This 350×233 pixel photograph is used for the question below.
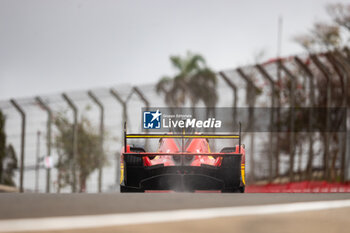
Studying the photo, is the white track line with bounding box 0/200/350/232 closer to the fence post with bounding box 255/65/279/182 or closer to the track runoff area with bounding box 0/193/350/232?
the track runoff area with bounding box 0/193/350/232

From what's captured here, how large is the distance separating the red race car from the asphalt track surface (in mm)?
524

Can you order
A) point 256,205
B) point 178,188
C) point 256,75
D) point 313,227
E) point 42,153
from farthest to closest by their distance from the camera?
point 42,153, point 256,75, point 178,188, point 256,205, point 313,227

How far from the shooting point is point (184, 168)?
248 inches

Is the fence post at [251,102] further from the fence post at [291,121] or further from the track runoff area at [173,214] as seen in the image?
the track runoff area at [173,214]

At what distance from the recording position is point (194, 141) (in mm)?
6582

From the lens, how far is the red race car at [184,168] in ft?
20.7

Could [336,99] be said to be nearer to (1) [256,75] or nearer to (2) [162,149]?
(1) [256,75]

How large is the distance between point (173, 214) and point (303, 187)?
36.3 ft

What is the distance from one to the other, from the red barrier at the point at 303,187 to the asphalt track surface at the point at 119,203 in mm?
8233

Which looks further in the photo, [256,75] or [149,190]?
[256,75]

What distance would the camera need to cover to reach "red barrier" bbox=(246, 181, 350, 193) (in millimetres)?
14031

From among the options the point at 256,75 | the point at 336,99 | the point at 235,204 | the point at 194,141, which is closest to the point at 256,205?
the point at 235,204

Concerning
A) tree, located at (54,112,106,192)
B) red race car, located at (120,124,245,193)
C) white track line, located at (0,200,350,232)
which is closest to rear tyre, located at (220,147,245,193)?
red race car, located at (120,124,245,193)

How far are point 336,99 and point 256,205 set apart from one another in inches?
458
